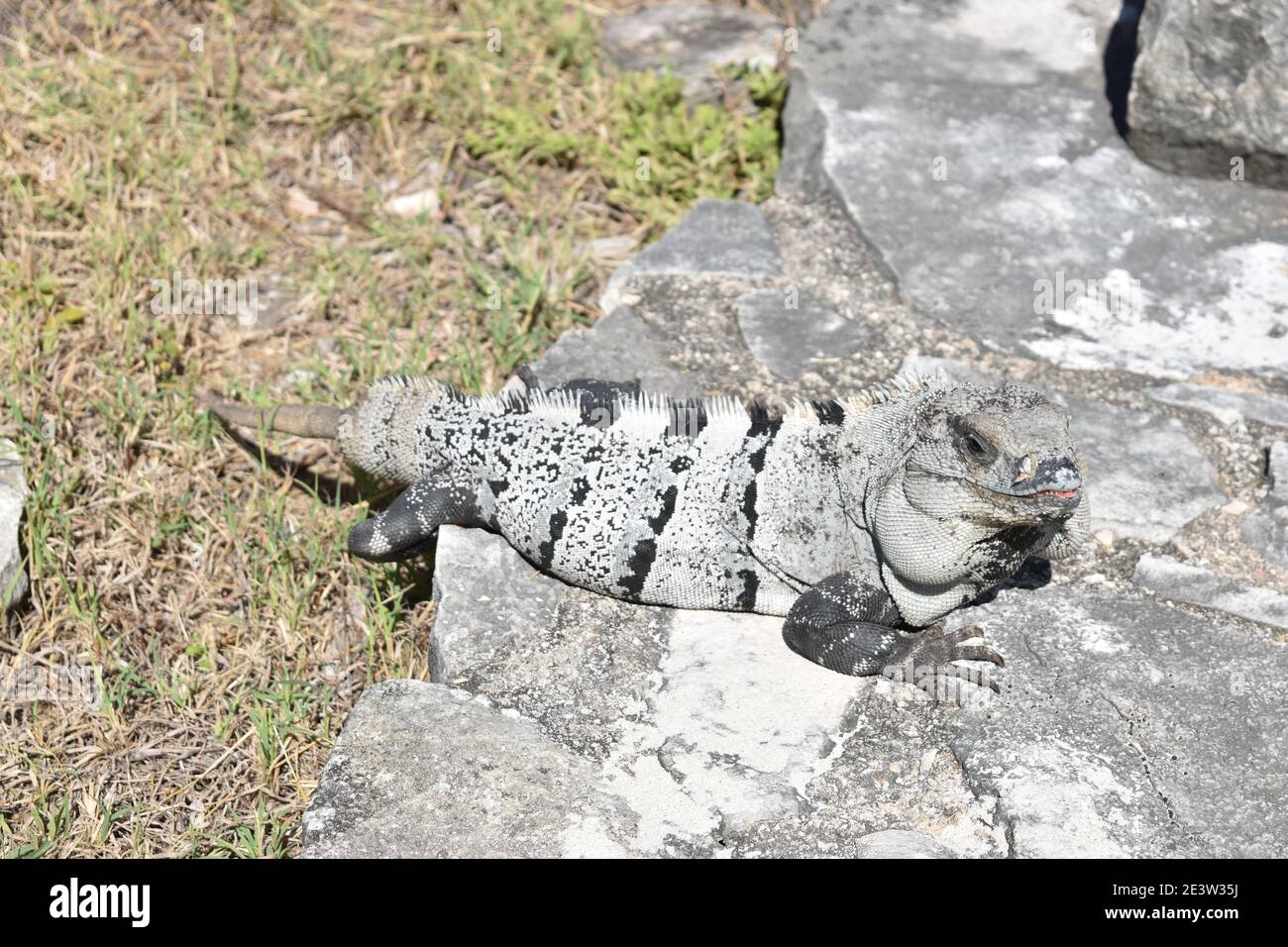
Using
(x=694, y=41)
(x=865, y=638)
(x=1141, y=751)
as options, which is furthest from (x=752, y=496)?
(x=694, y=41)

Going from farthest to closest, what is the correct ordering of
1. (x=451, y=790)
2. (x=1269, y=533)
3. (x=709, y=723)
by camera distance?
(x=1269, y=533)
(x=709, y=723)
(x=451, y=790)

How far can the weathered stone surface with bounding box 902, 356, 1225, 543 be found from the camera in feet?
16.3

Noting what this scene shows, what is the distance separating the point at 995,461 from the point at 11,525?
347cm

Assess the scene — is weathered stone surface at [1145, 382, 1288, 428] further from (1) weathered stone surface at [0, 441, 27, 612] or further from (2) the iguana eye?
(1) weathered stone surface at [0, 441, 27, 612]

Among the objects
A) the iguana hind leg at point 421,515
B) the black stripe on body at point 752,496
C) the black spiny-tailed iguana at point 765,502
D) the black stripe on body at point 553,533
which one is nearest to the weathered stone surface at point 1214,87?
the black spiny-tailed iguana at point 765,502

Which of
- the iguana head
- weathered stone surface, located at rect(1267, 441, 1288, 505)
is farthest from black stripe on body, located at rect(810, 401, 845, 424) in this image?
weathered stone surface, located at rect(1267, 441, 1288, 505)

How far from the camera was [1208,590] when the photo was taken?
4680mm

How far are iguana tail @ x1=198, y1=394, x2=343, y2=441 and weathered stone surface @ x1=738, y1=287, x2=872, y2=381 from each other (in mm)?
1663

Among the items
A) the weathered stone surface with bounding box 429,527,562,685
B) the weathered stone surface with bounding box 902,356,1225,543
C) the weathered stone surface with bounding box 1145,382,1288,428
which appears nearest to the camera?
the weathered stone surface with bounding box 429,527,562,685

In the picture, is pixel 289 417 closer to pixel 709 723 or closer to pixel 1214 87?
pixel 709 723

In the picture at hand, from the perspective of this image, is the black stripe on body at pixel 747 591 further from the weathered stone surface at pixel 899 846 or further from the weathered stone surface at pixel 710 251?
the weathered stone surface at pixel 710 251
